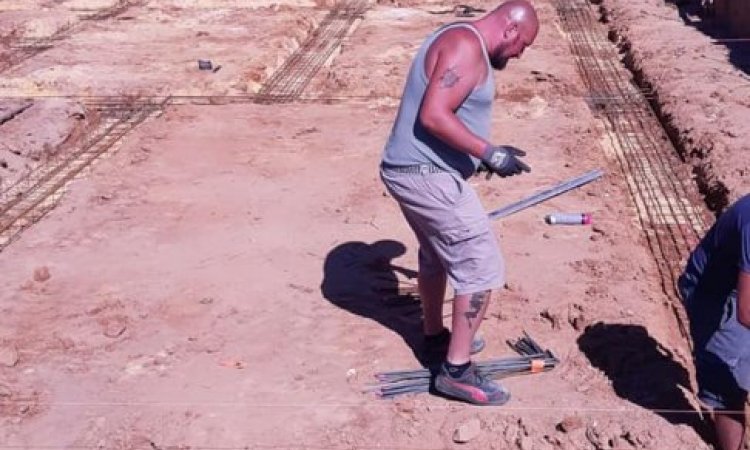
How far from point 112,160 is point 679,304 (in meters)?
4.56

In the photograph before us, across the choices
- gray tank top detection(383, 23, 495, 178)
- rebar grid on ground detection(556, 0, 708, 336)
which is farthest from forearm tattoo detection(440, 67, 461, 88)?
rebar grid on ground detection(556, 0, 708, 336)

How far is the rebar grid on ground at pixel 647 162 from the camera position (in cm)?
630

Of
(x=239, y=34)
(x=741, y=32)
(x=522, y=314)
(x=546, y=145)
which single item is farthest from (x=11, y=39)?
(x=522, y=314)

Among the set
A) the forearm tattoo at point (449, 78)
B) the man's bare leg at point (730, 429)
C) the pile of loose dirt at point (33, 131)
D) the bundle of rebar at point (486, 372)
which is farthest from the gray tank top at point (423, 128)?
the pile of loose dirt at point (33, 131)

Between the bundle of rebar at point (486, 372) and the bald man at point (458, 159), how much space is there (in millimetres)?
164

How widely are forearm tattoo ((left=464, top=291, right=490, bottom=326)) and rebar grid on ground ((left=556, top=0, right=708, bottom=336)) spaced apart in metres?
1.48

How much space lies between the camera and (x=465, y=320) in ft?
13.5

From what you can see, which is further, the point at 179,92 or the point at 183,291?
the point at 179,92

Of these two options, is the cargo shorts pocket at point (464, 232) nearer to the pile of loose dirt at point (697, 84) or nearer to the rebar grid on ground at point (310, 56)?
the pile of loose dirt at point (697, 84)

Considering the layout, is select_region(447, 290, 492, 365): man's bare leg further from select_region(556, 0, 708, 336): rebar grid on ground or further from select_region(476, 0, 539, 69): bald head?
select_region(556, 0, 708, 336): rebar grid on ground

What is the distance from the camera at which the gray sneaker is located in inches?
166

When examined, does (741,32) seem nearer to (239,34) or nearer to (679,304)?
(239,34)

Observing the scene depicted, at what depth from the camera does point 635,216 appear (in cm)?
679

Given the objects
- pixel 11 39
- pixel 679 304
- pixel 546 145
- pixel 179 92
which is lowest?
pixel 11 39
